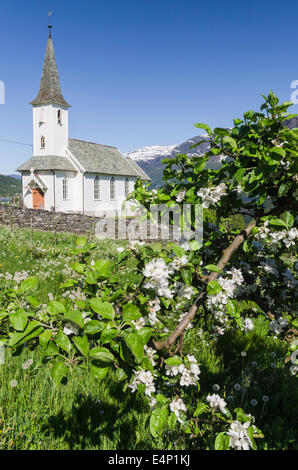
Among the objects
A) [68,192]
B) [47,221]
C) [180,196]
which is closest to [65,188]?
[68,192]

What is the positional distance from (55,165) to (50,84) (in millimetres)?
8491

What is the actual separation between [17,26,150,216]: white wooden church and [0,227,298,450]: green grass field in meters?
26.5

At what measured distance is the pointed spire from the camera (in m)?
29.9

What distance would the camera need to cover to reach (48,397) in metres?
2.90

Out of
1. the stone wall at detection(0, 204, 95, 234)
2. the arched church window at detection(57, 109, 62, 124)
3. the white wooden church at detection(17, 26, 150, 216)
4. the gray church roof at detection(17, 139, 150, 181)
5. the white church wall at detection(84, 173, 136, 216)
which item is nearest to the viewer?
the stone wall at detection(0, 204, 95, 234)

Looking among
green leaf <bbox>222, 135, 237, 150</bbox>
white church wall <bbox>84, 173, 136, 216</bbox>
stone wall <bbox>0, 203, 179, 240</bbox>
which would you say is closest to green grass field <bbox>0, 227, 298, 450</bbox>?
green leaf <bbox>222, 135, 237, 150</bbox>

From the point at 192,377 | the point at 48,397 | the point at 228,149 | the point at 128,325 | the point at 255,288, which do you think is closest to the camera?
the point at 128,325

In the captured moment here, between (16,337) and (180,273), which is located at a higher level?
(180,273)

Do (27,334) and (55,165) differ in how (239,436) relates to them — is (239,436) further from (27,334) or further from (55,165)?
(55,165)

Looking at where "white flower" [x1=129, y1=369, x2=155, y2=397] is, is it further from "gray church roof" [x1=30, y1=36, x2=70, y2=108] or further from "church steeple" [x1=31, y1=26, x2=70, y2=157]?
"gray church roof" [x1=30, y1=36, x2=70, y2=108]

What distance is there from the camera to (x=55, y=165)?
28.7 meters
